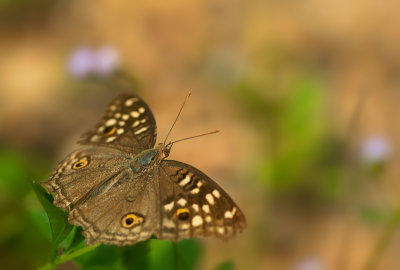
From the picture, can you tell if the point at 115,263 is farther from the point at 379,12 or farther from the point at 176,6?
the point at 379,12

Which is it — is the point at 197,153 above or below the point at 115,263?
below

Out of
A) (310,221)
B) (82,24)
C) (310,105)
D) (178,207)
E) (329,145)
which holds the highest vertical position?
(82,24)

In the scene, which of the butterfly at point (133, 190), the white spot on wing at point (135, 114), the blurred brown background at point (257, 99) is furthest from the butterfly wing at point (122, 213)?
the blurred brown background at point (257, 99)

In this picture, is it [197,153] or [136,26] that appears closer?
[197,153]

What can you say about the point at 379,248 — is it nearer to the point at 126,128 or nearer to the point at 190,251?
the point at 190,251

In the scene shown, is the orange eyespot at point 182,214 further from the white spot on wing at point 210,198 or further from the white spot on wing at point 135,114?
the white spot on wing at point 135,114

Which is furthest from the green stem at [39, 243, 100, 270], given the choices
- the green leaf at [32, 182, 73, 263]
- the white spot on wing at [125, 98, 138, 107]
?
the white spot on wing at [125, 98, 138, 107]

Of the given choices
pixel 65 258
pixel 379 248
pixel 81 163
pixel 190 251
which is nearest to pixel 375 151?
pixel 379 248

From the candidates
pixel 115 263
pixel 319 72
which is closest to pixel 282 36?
pixel 319 72
